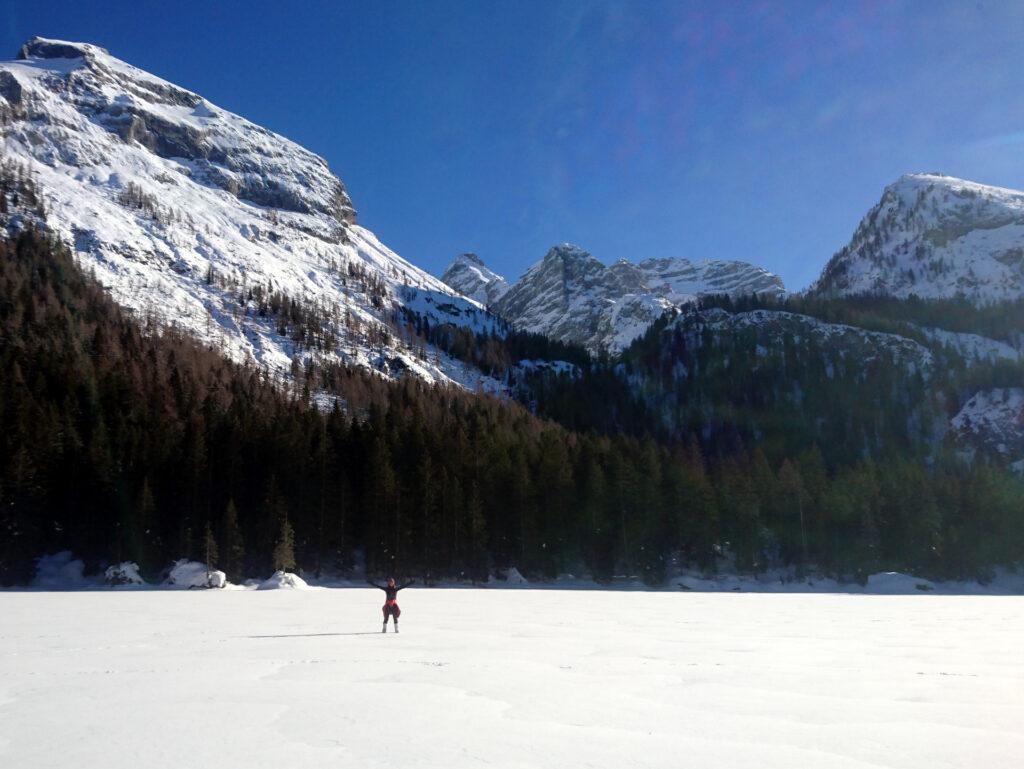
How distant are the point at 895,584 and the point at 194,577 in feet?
217

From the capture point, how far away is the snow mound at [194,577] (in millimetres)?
54000

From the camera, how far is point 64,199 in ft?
613

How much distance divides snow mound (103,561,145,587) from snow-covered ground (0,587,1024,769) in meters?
33.9

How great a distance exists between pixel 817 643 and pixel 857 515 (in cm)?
6701

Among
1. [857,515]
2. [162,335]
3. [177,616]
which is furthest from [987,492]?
[162,335]

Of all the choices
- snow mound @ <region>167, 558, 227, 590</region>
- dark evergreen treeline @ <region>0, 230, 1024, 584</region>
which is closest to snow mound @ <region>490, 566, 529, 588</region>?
dark evergreen treeline @ <region>0, 230, 1024, 584</region>

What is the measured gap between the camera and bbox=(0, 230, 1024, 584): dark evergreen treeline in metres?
62.8

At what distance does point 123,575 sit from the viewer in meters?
56.3

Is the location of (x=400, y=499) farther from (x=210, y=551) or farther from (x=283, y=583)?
(x=210, y=551)

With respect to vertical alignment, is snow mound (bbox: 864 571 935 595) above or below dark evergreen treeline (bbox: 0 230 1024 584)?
below

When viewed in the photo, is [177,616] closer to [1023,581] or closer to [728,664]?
[728,664]

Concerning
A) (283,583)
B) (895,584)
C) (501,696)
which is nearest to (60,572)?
(283,583)

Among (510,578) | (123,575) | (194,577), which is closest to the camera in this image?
(194,577)

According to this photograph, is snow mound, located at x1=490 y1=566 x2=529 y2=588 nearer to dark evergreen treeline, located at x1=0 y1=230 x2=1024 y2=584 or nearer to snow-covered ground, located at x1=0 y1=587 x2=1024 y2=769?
dark evergreen treeline, located at x1=0 y1=230 x2=1024 y2=584
